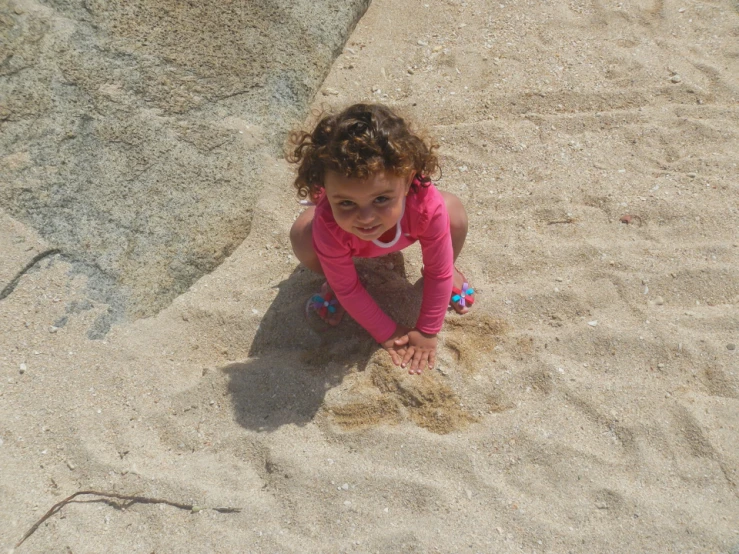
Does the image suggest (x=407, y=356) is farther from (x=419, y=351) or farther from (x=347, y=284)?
(x=347, y=284)

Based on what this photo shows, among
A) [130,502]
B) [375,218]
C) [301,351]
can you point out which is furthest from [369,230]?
[130,502]

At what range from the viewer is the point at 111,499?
2.06m

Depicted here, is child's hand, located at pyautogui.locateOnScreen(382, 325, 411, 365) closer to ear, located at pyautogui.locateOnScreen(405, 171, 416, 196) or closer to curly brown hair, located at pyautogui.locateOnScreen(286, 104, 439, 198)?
ear, located at pyautogui.locateOnScreen(405, 171, 416, 196)

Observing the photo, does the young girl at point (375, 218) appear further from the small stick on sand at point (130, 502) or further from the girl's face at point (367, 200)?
the small stick on sand at point (130, 502)

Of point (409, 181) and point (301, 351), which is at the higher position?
point (409, 181)

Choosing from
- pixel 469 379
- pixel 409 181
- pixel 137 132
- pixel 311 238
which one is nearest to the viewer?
pixel 409 181

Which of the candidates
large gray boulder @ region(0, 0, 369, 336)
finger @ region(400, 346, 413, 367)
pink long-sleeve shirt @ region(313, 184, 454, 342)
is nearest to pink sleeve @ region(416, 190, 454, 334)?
pink long-sleeve shirt @ region(313, 184, 454, 342)

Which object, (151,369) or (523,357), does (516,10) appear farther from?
(151,369)

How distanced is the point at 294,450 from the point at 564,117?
7.46 feet

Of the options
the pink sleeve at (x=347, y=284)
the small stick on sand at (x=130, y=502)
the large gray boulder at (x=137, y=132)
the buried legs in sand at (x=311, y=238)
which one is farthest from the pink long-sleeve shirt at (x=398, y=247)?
the small stick on sand at (x=130, y=502)

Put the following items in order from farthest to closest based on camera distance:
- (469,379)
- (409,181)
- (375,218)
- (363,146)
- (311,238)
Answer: (311,238) → (469,379) → (409,181) → (375,218) → (363,146)

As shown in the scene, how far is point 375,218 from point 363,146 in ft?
0.81

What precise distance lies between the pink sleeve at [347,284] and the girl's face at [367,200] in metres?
0.22

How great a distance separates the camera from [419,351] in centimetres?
241
